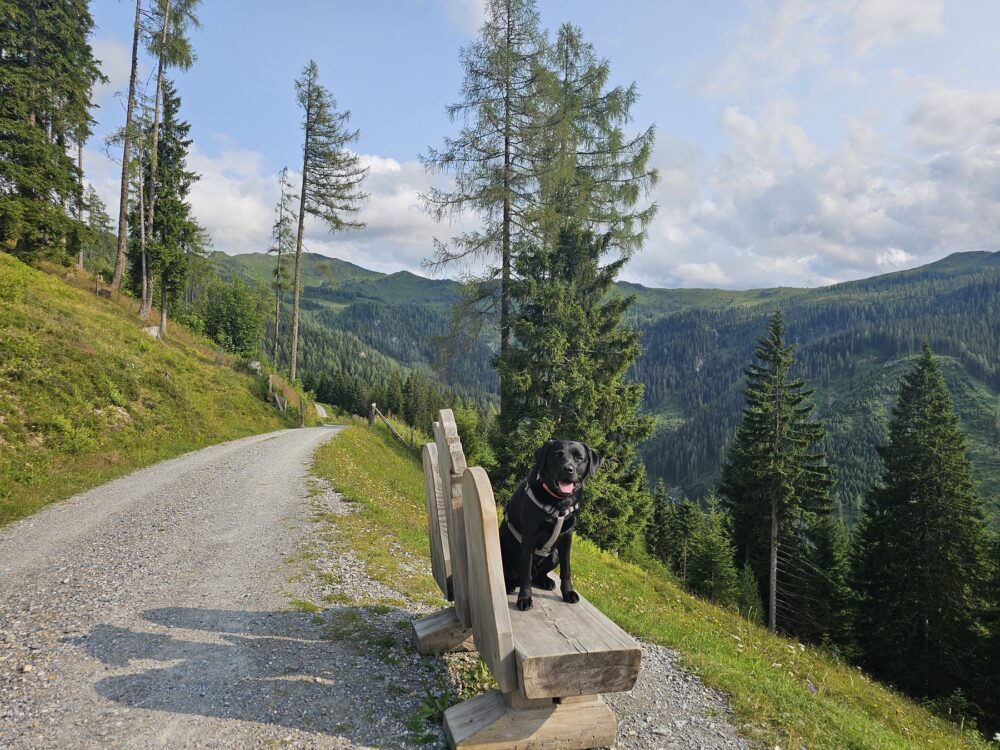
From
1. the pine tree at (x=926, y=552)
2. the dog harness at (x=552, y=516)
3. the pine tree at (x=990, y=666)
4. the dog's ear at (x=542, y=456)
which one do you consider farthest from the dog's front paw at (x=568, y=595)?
the pine tree at (x=926, y=552)

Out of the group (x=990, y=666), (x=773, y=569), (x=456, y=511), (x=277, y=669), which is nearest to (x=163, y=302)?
(x=277, y=669)

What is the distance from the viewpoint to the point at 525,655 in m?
3.04

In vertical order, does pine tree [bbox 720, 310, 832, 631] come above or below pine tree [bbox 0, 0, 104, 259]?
below

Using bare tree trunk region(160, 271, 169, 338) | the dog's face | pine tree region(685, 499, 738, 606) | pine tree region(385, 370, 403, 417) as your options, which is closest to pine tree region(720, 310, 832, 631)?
pine tree region(685, 499, 738, 606)

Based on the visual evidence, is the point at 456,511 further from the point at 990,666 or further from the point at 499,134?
the point at 990,666

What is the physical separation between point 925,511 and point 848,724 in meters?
29.6

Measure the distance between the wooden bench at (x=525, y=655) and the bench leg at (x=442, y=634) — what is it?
2.16ft

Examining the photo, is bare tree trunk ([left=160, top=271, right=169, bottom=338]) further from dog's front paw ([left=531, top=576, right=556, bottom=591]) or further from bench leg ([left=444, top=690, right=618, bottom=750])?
bench leg ([left=444, top=690, right=618, bottom=750])

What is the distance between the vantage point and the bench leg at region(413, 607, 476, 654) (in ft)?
15.3

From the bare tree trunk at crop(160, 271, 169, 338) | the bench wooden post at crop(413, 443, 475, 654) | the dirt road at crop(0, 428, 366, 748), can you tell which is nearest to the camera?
the dirt road at crop(0, 428, 366, 748)

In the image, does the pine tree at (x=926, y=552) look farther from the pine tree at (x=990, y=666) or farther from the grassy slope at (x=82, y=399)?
the grassy slope at (x=82, y=399)

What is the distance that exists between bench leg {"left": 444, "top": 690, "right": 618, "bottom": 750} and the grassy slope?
31.9 ft

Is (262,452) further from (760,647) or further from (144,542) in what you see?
(760,647)

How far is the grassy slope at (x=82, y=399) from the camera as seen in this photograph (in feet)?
36.4
